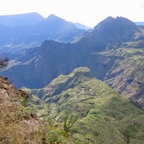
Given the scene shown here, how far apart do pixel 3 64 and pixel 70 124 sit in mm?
12280

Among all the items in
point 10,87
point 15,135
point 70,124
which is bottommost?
point 10,87

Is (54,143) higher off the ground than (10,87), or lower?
higher

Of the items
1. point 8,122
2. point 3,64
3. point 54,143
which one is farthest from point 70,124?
point 3,64

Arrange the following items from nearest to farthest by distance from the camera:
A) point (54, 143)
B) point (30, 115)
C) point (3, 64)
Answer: point (54, 143)
point (30, 115)
point (3, 64)

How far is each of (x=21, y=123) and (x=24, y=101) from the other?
2905 millimetres

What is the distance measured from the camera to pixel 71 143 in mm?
14719

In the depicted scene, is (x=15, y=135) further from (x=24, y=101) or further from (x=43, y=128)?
(x=24, y=101)

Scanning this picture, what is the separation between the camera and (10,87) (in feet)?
76.0

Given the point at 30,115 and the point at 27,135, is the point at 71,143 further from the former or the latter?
the point at 30,115

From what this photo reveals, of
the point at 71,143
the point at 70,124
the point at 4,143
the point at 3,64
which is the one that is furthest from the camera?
the point at 3,64

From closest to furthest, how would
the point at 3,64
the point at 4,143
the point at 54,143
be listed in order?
the point at 4,143, the point at 54,143, the point at 3,64

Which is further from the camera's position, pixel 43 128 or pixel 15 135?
pixel 43 128

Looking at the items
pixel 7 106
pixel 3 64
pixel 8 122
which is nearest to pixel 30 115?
pixel 7 106

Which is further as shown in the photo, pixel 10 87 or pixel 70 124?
pixel 10 87
